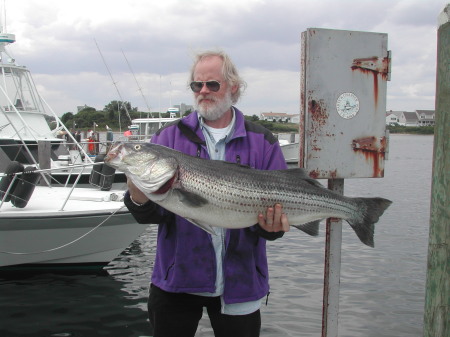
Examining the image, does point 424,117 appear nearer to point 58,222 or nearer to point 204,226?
point 58,222

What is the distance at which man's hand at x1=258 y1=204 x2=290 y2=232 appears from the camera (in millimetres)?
3338

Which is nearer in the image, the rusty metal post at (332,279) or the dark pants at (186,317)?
the dark pants at (186,317)

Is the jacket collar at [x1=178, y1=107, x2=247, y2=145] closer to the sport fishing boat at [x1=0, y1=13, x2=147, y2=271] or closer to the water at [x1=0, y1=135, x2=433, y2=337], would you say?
the sport fishing boat at [x1=0, y1=13, x2=147, y2=271]

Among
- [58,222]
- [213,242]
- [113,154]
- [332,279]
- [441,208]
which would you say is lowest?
[58,222]

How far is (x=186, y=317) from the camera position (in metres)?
3.50

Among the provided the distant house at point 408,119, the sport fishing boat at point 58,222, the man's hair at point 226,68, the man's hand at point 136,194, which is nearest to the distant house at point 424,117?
the distant house at point 408,119

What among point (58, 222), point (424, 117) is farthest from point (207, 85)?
point (424, 117)

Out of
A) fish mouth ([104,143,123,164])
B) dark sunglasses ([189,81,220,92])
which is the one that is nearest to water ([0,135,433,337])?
fish mouth ([104,143,123,164])

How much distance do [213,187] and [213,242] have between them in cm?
46

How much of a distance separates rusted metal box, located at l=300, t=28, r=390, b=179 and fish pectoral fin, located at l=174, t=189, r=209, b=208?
1373 millimetres

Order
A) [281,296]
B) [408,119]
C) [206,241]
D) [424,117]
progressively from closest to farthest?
[206,241], [281,296], [424,117], [408,119]

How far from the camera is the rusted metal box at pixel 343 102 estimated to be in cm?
421

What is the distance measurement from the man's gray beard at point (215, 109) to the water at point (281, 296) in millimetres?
5007

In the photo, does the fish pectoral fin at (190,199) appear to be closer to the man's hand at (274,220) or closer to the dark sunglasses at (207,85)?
the man's hand at (274,220)
